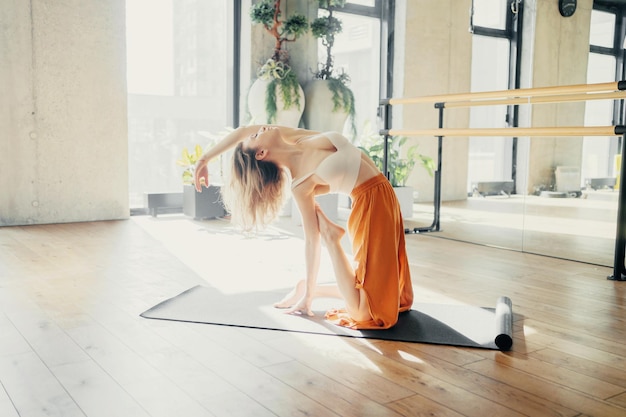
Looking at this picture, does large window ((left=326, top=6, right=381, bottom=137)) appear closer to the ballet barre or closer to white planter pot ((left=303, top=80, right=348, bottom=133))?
white planter pot ((left=303, top=80, right=348, bottom=133))

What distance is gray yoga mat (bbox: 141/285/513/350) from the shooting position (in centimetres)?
218

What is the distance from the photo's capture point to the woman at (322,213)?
7.48 ft

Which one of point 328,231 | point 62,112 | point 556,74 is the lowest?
point 328,231

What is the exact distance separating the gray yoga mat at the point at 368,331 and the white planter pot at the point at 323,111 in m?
3.15

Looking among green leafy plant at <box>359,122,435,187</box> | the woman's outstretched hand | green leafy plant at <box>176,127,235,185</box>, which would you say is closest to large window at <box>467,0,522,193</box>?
green leafy plant at <box>359,122,435,187</box>

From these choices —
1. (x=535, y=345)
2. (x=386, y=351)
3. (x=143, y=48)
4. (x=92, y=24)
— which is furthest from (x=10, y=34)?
Result: (x=535, y=345)

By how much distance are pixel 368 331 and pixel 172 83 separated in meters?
4.07

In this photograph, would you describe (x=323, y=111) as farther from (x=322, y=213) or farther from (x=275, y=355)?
(x=275, y=355)

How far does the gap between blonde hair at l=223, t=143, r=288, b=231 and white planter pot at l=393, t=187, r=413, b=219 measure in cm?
289

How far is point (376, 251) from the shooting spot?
7.46 ft

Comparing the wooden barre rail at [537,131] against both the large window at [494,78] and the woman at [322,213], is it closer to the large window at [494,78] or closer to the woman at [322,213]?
the large window at [494,78]

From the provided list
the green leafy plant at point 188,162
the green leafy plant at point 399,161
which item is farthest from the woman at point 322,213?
the green leafy plant at point 188,162

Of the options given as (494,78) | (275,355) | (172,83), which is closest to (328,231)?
(275,355)

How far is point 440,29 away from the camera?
5.44 metres
